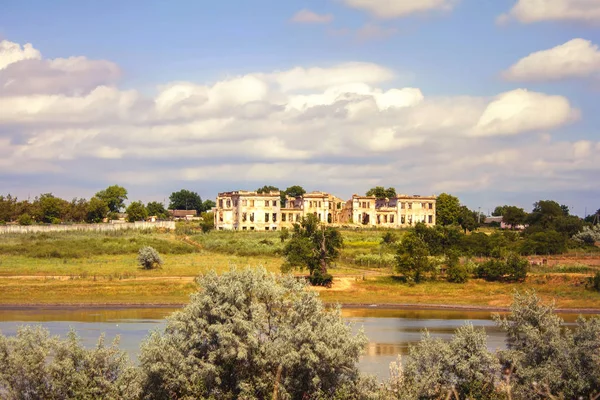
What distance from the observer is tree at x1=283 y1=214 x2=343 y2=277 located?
71688mm

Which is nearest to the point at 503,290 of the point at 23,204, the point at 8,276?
the point at 8,276

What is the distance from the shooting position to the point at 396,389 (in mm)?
28266

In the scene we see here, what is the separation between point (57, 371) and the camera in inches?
1029

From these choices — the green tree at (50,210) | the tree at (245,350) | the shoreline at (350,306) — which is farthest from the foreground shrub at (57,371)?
the green tree at (50,210)

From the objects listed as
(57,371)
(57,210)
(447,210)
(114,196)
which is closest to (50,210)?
(57,210)

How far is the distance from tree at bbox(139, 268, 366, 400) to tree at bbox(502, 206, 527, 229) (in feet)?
433

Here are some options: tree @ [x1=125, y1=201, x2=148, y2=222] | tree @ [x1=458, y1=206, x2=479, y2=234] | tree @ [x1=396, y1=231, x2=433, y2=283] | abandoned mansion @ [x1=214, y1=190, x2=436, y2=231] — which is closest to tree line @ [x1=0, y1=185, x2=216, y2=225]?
tree @ [x1=125, y1=201, x2=148, y2=222]

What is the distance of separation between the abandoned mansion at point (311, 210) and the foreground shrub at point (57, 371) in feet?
338

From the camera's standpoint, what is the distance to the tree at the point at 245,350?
88.3 feet

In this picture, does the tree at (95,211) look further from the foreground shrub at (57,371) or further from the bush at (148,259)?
the foreground shrub at (57,371)

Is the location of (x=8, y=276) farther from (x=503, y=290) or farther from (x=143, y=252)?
(x=503, y=290)

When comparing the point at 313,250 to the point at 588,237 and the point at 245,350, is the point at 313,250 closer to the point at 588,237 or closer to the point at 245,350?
the point at 245,350

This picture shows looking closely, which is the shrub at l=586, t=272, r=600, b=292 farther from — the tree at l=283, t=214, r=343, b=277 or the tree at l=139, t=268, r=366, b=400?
the tree at l=139, t=268, r=366, b=400

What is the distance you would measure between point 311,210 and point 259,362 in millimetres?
109272
